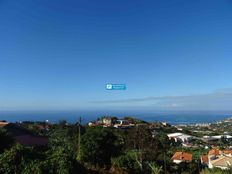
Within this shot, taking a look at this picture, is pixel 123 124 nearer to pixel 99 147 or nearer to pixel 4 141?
pixel 99 147

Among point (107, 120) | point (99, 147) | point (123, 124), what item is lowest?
point (99, 147)

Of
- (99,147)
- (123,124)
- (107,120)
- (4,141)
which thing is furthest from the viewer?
(107,120)

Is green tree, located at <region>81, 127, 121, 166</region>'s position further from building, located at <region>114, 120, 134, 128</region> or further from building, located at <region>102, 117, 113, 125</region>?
building, located at <region>102, 117, 113, 125</region>

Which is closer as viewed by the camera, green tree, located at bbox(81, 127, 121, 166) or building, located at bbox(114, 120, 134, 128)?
green tree, located at bbox(81, 127, 121, 166)

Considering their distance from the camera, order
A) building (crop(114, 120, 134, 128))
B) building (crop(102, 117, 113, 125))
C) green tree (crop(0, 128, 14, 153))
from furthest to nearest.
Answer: building (crop(102, 117, 113, 125)) < building (crop(114, 120, 134, 128)) < green tree (crop(0, 128, 14, 153))

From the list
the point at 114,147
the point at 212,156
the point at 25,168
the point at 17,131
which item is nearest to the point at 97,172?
the point at 25,168

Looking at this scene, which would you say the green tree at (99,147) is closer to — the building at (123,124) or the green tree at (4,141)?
the green tree at (4,141)

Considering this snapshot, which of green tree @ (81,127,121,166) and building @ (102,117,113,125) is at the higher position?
building @ (102,117,113,125)

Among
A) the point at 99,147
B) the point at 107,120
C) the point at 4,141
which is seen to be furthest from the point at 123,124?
the point at 4,141

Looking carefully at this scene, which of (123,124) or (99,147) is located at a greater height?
(123,124)

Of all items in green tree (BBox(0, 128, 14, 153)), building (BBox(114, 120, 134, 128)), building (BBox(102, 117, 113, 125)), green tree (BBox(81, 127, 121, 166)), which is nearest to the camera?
green tree (BBox(0, 128, 14, 153))

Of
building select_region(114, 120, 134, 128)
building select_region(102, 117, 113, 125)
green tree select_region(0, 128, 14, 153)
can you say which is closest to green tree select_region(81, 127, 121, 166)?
green tree select_region(0, 128, 14, 153)
